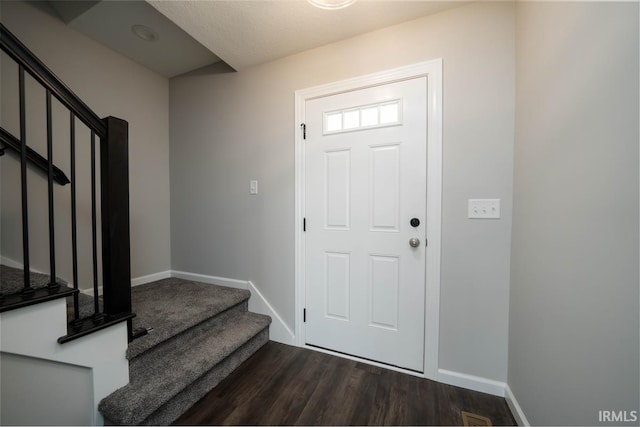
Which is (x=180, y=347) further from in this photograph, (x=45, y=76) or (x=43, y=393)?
(x=45, y=76)

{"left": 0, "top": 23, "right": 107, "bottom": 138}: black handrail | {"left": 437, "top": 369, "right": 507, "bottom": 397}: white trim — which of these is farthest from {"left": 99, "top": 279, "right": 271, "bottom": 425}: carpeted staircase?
{"left": 437, "top": 369, "right": 507, "bottom": 397}: white trim

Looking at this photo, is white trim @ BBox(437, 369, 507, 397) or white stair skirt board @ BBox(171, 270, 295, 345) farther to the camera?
white stair skirt board @ BBox(171, 270, 295, 345)

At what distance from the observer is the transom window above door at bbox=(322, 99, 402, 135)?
1.62 meters

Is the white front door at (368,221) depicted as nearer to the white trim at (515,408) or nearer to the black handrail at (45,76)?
the white trim at (515,408)

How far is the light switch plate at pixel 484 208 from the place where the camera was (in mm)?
1399

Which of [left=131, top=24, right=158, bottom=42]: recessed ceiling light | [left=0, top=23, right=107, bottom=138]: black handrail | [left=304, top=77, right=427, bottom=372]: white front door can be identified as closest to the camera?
[left=0, top=23, right=107, bottom=138]: black handrail

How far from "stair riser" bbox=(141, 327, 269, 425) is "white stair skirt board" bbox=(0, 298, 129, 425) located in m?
0.26

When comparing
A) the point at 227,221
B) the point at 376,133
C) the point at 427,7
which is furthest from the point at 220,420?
the point at 427,7

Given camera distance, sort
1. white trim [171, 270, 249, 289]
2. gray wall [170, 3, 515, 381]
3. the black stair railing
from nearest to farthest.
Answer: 1. the black stair railing
2. gray wall [170, 3, 515, 381]
3. white trim [171, 270, 249, 289]

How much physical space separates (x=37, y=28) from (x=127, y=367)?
8.24 feet

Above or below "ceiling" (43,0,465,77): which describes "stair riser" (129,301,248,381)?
below

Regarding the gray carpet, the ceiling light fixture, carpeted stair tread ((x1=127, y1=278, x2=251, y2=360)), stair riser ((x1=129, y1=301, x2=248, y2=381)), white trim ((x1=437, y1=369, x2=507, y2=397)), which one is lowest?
white trim ((x1=437, y1=369, x2=507, y2=397))

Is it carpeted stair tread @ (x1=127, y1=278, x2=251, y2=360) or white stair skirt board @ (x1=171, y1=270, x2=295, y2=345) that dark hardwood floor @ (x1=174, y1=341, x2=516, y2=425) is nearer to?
white stair skirt board @ (x1=171, y1=270, x2=295, y2=345)

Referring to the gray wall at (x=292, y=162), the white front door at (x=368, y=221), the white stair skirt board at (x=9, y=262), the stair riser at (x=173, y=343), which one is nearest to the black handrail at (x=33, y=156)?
the white stair skirt board at (x=9, y=262)
